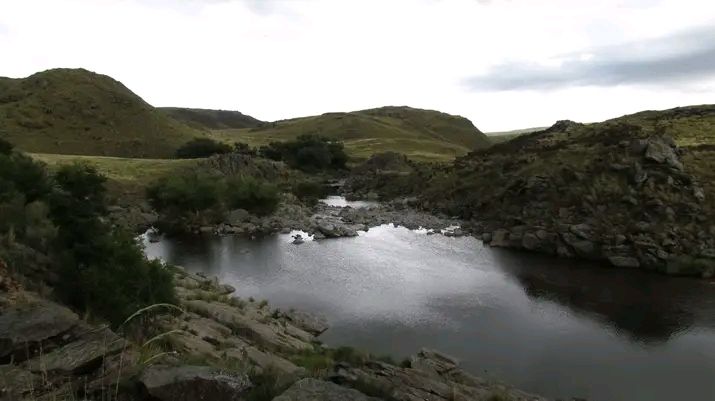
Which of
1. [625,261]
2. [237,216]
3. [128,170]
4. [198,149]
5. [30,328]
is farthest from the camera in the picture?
[198,149]

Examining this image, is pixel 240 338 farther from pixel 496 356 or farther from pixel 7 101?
pixel 7 101

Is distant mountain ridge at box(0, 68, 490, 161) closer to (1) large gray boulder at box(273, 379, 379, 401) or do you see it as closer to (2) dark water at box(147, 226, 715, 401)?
(2) dark water at box(147, 226, 715, 401)

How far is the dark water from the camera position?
2373 centimetres

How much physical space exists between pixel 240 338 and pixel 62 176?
40.7ft

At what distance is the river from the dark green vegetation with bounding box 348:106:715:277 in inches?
112

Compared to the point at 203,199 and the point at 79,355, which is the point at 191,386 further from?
the point at 203,199

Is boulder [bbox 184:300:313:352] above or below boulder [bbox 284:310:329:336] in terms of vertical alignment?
above

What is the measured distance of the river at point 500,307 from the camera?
77.8ft

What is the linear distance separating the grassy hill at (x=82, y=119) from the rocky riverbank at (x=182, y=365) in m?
92.7

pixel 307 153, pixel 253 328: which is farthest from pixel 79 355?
pixel 307 153

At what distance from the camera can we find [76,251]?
71.2 feet

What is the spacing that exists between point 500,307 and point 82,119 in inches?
4206

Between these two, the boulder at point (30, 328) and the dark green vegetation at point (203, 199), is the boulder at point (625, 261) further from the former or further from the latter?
the boulder at point (30, 328)

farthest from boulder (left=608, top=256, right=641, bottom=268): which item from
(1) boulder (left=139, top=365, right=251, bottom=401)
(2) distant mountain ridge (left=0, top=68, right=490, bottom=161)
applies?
(2) distant mountain ridge (left=0, top=68, right=490, bottom=161)
